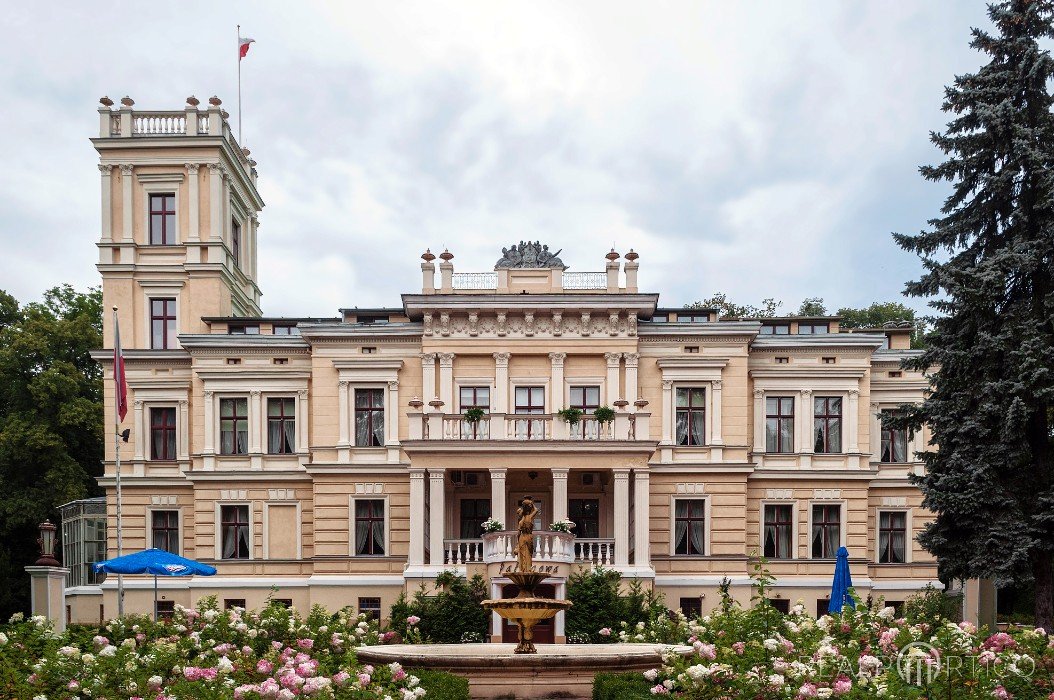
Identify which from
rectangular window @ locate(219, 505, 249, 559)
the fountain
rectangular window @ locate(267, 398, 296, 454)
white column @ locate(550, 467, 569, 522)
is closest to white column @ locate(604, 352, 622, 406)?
white column @ locate(550, 467, 569, 522)

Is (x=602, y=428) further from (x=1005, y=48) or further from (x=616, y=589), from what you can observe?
(x=1005, y=48)

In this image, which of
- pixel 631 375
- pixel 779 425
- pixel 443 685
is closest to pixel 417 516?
pixel 631 375

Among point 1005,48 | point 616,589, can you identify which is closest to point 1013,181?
point 1005,48

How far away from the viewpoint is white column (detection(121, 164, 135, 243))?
37.4 m

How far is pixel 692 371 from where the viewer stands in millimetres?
35469

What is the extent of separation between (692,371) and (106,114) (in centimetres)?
2180

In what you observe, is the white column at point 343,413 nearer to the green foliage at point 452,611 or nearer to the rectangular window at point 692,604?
the green foliage at point 452,611

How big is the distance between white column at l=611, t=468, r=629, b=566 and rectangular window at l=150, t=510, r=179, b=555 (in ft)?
49.5

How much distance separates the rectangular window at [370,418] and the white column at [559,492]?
652 centimetres

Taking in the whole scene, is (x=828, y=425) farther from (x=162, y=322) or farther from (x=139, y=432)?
(x=139, y=432)

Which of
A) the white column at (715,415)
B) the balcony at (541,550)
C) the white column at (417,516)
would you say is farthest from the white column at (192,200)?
the white column at (715,415)

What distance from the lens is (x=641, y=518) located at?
32562 millimetres

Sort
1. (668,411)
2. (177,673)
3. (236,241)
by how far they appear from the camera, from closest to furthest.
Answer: (177,673), (668,411), (236,241)

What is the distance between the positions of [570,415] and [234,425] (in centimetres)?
1170
